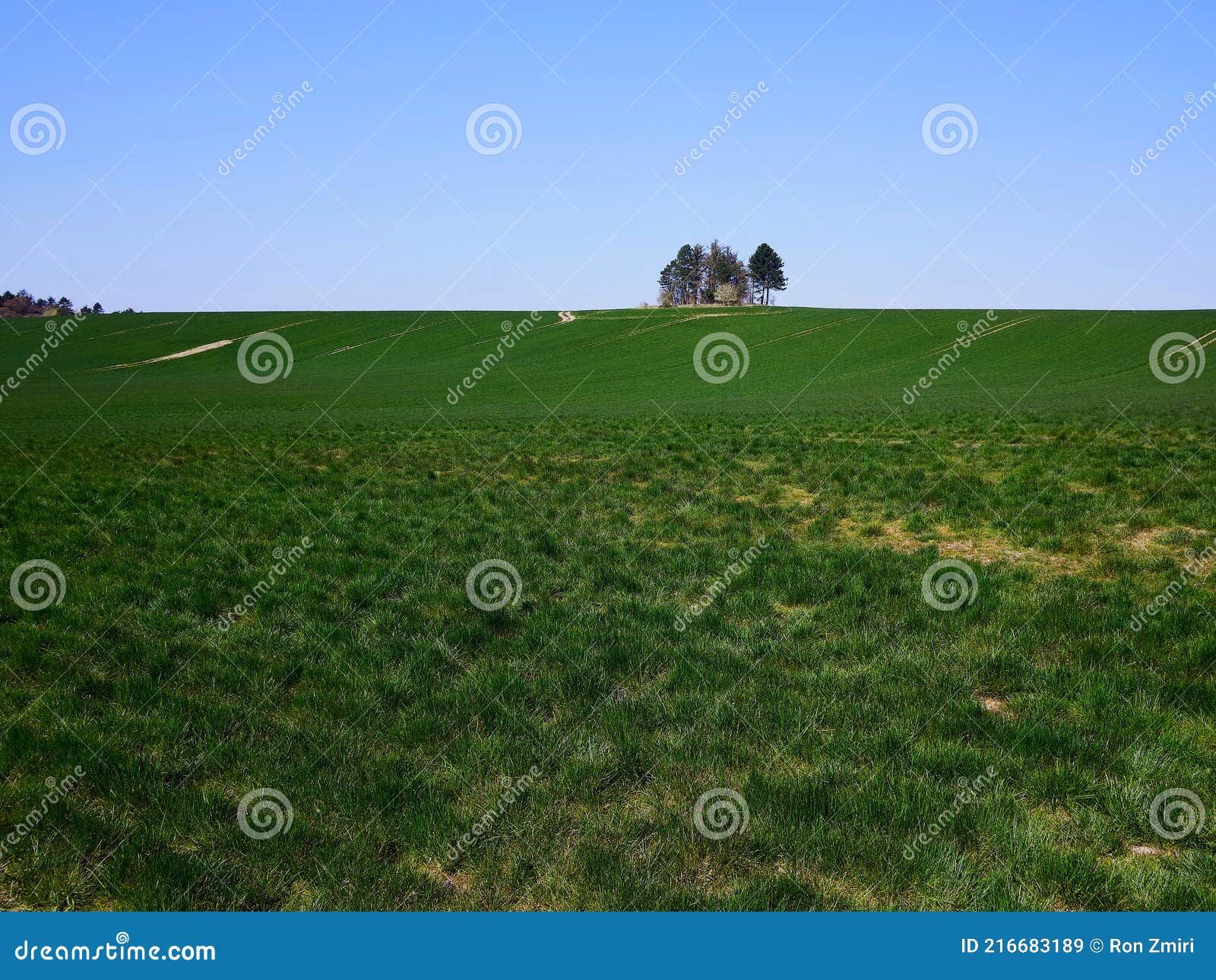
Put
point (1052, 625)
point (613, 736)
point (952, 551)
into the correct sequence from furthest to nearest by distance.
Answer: point (952, 551) < point (1052, 625) < point (613, 736)

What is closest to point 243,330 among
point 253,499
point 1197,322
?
point 253,499

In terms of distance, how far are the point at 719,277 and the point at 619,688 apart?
11758 cm

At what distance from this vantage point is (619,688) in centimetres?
525

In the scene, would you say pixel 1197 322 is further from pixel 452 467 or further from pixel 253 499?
pixel 253 499

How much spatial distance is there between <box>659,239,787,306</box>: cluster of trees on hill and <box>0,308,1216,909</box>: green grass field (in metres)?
107

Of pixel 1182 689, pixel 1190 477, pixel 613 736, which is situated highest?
pixel 1190 477

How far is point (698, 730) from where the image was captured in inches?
182

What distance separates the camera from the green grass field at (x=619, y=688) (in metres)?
3.44

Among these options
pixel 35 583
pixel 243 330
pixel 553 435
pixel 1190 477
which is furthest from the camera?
pixel 243 330

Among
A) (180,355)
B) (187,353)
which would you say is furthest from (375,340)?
(180,355)

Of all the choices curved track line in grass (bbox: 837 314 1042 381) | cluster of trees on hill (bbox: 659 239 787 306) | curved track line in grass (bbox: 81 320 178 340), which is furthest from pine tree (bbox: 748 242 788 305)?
curved track line in grass (bbox: 81 320 178 340)

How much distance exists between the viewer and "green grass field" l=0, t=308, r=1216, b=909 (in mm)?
3436

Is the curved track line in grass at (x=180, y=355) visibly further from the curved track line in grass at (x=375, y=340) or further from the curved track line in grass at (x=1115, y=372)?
the curved track line in grass at (x=1115, y=372)

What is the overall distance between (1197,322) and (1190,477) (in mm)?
75377
